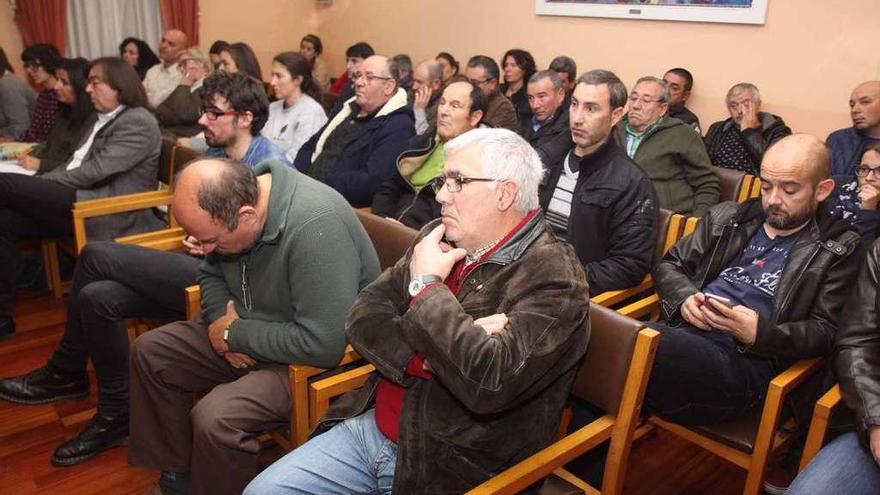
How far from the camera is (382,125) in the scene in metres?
3.21

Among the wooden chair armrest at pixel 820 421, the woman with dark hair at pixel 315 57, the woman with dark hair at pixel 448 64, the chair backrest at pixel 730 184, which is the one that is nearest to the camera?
the wooden chair armrest at pixel 820 421

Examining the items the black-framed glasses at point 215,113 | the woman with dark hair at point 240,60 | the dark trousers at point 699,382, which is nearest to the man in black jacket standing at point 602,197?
the dark trousers at point 699,382

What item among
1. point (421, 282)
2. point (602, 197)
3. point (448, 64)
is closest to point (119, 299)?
point (421, 282)

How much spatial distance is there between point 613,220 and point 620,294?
27 cm

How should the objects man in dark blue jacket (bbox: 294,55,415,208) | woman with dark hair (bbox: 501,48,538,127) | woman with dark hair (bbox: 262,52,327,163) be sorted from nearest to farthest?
man in dark blue jacket (bbox: 294,55,415,208), woman with dark hair (bbox: 262,52,327,163), woman with dark hair (bbox: 501,48,538,127)

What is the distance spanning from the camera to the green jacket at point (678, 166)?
119 inches

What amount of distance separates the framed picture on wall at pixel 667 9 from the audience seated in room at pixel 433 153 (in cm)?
221

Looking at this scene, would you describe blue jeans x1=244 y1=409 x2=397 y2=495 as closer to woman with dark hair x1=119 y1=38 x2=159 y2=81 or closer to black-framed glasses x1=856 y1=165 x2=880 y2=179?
black-framed glasses x1=856 y1=165 x2=880 y2=179

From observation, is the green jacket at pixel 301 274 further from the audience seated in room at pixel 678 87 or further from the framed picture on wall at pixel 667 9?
the framed picture on wall at pixel 667 9

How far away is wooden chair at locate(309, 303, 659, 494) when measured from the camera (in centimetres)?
142

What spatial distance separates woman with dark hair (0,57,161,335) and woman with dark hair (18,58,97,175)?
35 cm

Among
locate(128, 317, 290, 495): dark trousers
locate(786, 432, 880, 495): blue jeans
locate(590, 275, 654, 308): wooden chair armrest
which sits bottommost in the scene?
locate(128, 317, 290, 495): dark trousers

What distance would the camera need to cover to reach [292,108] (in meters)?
3.87

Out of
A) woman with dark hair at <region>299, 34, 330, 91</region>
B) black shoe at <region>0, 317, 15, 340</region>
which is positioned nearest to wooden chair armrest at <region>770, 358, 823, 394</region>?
black shoe at <region>0, 317, 15, 340</region>
